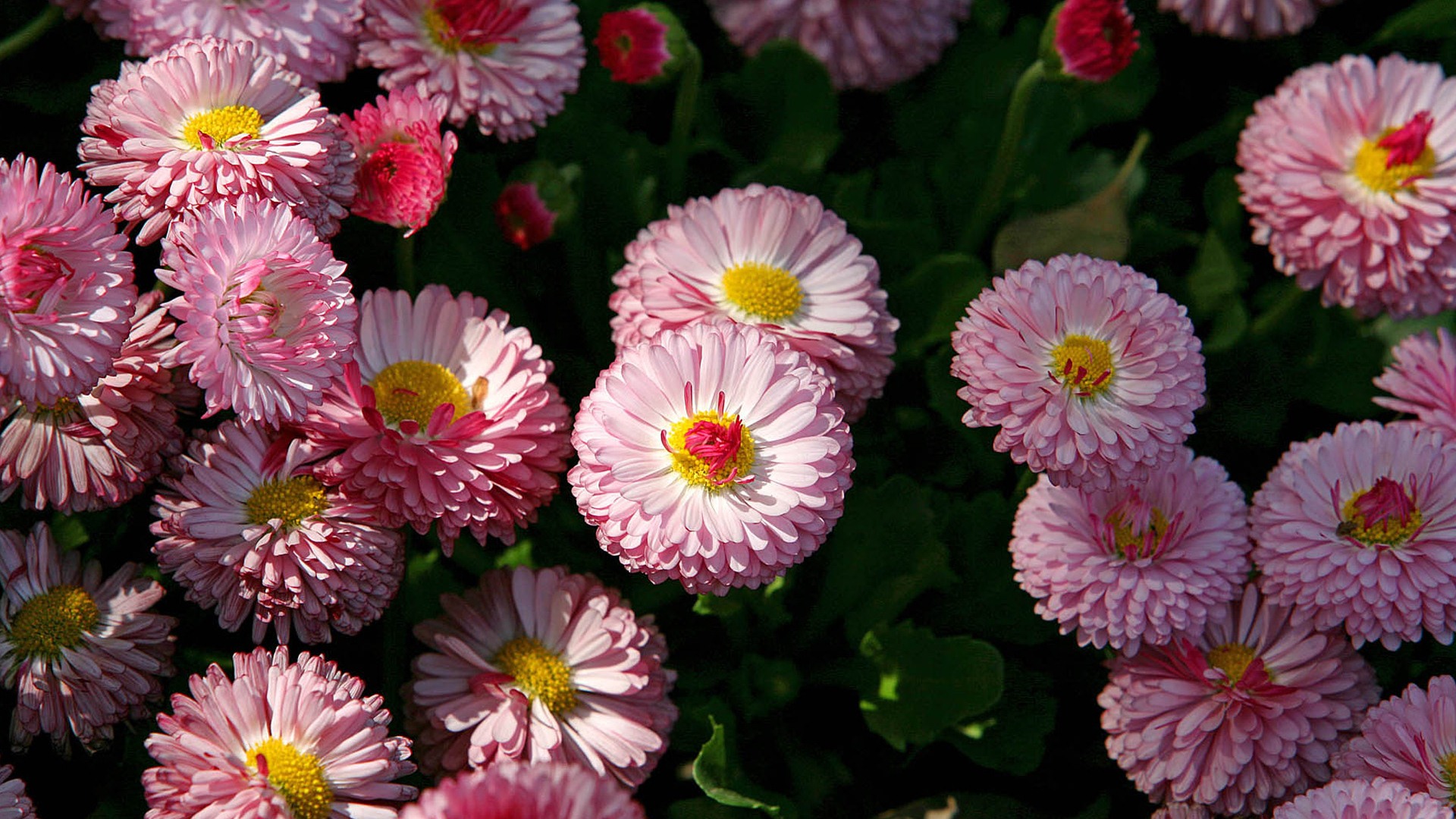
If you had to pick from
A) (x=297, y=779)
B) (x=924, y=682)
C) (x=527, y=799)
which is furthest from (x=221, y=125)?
(x=924, y=682)

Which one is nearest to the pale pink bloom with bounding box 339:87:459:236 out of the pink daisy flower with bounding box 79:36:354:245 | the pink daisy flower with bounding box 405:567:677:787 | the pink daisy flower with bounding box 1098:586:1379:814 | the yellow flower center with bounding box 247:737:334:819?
the pink daisy flower with bounding box 79:36:354:245

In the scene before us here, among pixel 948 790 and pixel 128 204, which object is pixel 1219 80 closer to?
pixel 948 790

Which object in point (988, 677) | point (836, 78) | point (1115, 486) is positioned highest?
point (836, 78)

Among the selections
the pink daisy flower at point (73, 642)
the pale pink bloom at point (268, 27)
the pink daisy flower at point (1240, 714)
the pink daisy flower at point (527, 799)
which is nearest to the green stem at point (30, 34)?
the pale pink bloom at point (268, 27)

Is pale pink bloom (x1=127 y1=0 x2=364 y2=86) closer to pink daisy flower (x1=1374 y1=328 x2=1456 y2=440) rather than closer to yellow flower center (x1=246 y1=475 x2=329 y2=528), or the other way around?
yellow flower center (x1=246 y1=475 x2=329 y2=528)

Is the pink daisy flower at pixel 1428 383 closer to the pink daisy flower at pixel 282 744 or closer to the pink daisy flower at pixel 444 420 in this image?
the pink daisy flower at pixel 444 420

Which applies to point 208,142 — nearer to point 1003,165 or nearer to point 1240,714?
point 1003,165

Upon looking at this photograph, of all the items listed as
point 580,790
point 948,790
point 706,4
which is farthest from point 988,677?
point 706,4
